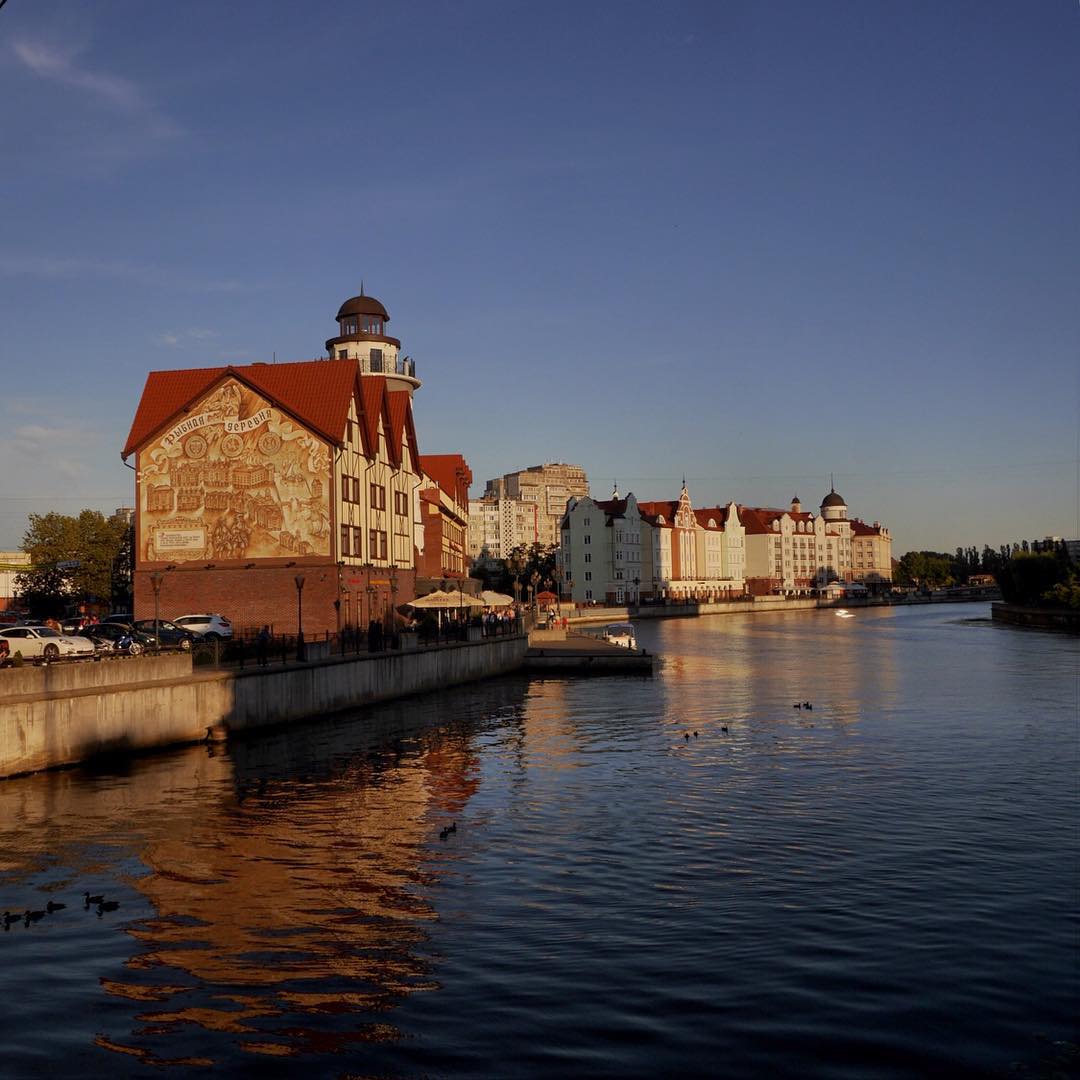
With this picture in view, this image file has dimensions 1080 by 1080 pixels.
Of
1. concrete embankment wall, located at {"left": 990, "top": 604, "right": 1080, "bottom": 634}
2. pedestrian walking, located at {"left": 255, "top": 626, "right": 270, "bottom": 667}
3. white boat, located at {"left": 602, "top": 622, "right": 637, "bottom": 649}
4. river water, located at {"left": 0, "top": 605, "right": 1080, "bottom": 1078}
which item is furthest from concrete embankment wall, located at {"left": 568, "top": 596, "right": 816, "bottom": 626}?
river water, located at {"left": 0, "top": 605, "right": 1080, "bottom": 1078}

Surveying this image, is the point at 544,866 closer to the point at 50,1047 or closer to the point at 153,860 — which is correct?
the point at 153,860

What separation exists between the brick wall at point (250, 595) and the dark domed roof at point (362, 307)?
3442cm

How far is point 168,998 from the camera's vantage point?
40.9 feet

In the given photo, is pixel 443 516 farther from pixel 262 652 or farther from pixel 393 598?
pixel 262 652

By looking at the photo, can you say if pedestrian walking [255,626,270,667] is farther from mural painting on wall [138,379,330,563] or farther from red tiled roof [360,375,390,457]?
red tiled roof [360,375,390,457]

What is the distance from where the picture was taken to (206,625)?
4559cm

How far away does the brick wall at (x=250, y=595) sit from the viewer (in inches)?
1911

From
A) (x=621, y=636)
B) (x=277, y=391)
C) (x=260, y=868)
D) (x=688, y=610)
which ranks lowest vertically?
(x=260, y=868)

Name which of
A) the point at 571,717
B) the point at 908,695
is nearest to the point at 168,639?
the point at 571,717

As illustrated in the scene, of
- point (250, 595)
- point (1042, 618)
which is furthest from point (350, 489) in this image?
point (1042, 618)

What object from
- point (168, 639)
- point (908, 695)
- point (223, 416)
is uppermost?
point (223, 416)

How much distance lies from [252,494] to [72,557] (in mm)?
35648

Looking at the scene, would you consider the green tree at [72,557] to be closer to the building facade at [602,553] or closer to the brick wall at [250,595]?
the brick wall at [250,595]

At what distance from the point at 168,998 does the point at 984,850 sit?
13.5 meters
